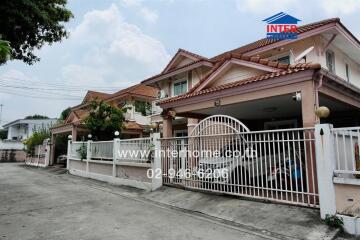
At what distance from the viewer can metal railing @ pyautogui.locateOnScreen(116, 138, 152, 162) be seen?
10.4 m

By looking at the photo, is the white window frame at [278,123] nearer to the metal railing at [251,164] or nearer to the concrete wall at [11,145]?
the metal railing at [251,164]

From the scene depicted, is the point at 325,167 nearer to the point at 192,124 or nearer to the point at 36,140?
the point at 192,124

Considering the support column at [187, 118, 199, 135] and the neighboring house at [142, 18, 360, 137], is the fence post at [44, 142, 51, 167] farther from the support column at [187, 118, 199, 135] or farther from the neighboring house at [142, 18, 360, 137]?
Result: the support column at [187, 118, 199, 135]

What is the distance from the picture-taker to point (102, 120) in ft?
52.2

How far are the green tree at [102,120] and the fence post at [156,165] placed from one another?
6782mm

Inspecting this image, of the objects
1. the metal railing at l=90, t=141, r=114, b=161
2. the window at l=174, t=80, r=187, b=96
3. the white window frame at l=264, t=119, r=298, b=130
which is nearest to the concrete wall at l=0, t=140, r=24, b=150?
the metal railing at l=90, t=141, r=114, b=161

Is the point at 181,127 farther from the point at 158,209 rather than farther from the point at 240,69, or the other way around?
the point at 158,209

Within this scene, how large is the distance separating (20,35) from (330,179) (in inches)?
356

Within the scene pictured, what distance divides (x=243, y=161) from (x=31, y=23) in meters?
7.03

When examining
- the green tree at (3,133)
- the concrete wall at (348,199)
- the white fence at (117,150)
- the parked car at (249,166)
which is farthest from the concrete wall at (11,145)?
the concrete wall at (348,199)

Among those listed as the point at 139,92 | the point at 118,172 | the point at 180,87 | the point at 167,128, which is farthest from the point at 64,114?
the point at 167,128

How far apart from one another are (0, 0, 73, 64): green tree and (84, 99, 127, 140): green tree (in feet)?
21.4

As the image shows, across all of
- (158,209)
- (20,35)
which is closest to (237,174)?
(158,209)

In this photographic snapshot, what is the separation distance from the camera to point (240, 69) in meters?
9.66
